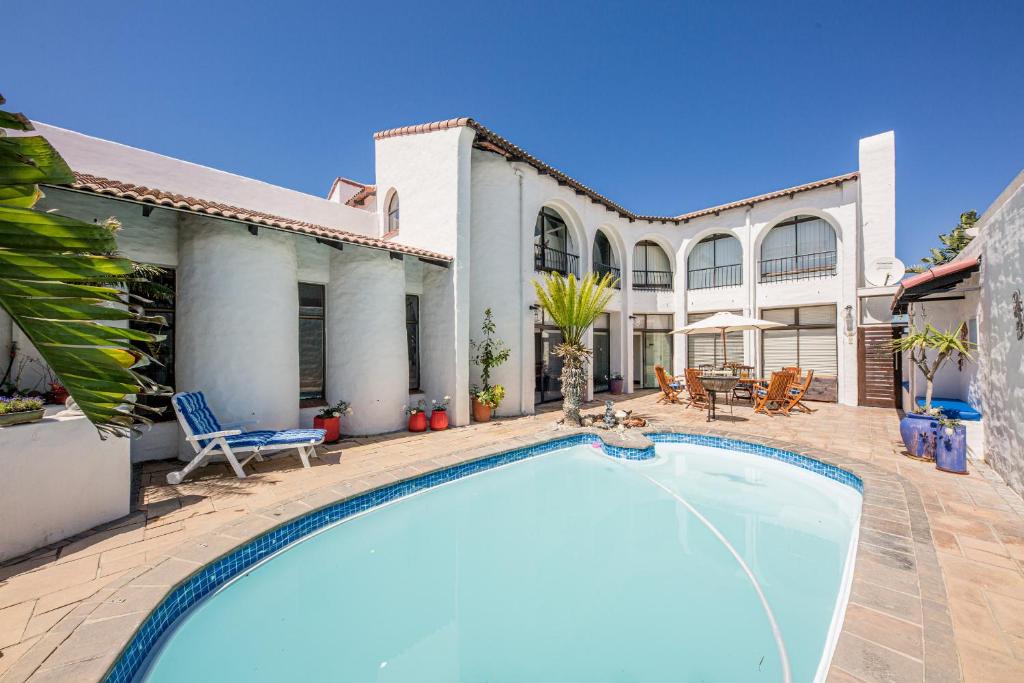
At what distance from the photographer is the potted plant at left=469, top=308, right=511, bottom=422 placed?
32.0ft

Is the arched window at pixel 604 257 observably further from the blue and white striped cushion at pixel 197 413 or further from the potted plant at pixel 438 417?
the blue and white striped cushion at pixel 197 413

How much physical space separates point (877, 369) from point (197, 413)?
618 inches

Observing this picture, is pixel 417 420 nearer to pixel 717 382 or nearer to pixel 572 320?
pixel 572 320

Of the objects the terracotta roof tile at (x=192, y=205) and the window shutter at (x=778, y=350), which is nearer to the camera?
the terracotta roof tile at (x=192, y=205)

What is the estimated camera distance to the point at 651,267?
16359 mm

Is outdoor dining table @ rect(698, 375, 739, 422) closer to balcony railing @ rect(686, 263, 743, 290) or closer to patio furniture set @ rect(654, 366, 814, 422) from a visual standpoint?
patio furniture set @ rect(654, 366, 814, 422)

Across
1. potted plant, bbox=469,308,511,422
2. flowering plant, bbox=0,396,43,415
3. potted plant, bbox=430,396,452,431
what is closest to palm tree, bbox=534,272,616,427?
potted plant, bbox=469,308,511,422

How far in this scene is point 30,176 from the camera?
946mm

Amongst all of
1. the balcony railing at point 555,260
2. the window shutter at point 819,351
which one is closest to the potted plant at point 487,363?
the balcony railing at point 555,260

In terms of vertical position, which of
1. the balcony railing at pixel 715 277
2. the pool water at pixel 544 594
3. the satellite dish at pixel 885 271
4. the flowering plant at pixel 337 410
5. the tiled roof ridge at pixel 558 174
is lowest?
the pool water at pixel 544 594

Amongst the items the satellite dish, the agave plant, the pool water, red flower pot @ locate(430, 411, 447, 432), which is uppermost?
the satellite dish

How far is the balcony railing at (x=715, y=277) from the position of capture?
1493 cm

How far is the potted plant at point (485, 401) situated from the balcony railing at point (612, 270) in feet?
21.8

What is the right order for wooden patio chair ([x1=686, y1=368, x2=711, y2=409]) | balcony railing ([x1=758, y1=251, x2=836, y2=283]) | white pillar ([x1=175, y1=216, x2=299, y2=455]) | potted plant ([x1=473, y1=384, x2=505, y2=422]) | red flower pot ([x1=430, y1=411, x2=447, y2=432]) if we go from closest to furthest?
white pillar ([x1=175, y1=216, x2=299, y2=455]), red flower pot ([x1=430, y1=411, x2=447, y2=432]), potted plant ([x1=473, y1=384, x2=505, y2=422]), wooden patio chair ([x1=686, y1=368, x2=711, y2=409]), balcony railing ([x1=758, y1=251, x2=836, y2=283])
